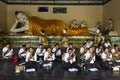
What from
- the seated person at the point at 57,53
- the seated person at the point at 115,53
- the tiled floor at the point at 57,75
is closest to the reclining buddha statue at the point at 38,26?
the seated person at the point at 57,53

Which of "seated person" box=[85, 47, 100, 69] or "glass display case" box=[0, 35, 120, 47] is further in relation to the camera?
"glass display case" box=[0, 35, 120, 47]

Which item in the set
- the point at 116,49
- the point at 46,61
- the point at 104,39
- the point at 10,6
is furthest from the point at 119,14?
the point at 10,6

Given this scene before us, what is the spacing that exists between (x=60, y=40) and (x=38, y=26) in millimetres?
1443

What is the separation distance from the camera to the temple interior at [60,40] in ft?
26.6

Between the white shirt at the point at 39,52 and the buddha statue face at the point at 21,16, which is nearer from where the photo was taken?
the white shirt at the point at 39,52

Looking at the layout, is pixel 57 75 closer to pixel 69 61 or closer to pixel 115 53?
pixel 69 61

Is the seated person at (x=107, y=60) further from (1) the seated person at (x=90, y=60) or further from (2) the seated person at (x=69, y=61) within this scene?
(2) the seated person at (x=69, y=61)

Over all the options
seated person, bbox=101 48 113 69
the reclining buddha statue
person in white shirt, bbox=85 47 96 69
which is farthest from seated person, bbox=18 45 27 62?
seated person, bbox=101 48 113 69

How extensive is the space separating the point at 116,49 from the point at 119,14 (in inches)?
77.1

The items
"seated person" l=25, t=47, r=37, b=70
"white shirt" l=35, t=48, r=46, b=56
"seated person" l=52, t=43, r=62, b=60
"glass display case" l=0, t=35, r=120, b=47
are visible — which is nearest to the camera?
"seated person" l=25, t=47, r=37, b=70

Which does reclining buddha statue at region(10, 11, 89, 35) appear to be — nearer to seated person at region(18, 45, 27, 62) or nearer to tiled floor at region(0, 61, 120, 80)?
seated person at region(18, 45, 27, 62)

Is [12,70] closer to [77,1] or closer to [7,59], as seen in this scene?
[7,59]

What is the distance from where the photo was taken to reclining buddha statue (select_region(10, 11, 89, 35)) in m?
12.4

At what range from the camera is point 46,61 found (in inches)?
345
